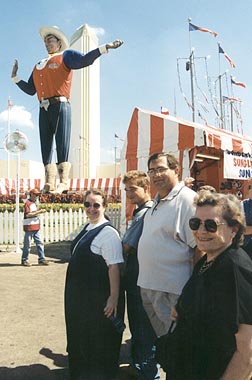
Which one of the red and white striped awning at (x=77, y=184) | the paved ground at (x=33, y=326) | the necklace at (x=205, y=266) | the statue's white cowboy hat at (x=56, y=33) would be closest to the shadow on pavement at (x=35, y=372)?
the paved ground at (x=33, y=326)

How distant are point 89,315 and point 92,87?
258 centimetres

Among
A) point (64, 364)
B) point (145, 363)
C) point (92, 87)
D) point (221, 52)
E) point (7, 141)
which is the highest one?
point (221, 52)

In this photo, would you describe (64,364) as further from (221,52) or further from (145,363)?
(221,52)

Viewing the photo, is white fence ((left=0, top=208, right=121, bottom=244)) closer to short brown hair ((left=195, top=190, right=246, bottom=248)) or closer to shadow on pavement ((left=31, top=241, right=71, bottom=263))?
shadow on pavement ((left=31, top=241, right=71, bottom=263))

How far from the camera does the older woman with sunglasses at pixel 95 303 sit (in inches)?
102

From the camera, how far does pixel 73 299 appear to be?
2.66 meters

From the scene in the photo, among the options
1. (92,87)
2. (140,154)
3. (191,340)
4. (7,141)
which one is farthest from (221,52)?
(191,340)

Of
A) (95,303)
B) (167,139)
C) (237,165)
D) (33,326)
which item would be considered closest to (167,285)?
(95,303)

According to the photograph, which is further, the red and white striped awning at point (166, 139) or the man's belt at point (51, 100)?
the red and white striped awning at point (166, 139)

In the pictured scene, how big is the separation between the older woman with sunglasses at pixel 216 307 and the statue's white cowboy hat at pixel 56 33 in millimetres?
1555

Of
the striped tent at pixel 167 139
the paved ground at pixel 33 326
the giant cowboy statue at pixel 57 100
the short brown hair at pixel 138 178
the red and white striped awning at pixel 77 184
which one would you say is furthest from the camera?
the red and white striped awning at pixel 77 184

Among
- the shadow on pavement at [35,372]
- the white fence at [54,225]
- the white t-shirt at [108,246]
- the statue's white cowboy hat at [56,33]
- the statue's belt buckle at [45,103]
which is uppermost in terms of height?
the statue's white cowboy hat at [56,33]

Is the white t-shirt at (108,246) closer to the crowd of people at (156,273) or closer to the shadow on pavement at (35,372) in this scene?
the crowd of people at (156,273)

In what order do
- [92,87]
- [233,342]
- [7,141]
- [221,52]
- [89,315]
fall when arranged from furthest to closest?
[221,52]
[92,87]
[7,141]
[89,315]
[233,342]
